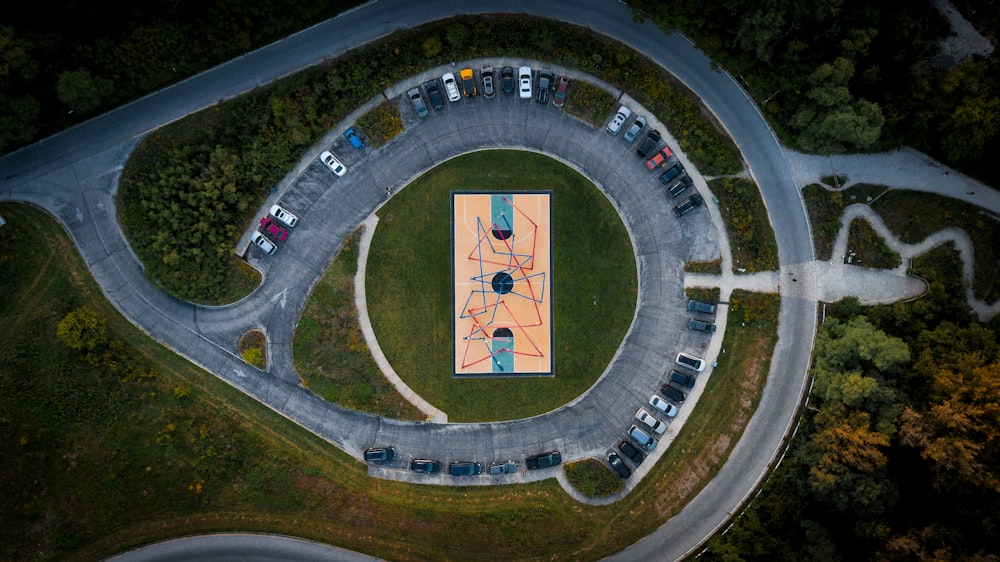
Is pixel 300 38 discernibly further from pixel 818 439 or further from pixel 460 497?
pixel 818 439

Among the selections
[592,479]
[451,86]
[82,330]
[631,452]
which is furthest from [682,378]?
[82,330]

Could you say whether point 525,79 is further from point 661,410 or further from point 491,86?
point 661,410

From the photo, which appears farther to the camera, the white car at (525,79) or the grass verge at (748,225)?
the grass verge at (748,225)

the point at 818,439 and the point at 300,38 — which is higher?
the point at 300,38

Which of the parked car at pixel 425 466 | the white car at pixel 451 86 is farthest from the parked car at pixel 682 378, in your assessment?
the white car at pixel 451 86

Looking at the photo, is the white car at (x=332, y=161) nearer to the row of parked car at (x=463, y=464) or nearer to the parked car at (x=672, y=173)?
the row of parked car at (x=463, y=464)

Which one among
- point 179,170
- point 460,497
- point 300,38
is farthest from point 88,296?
point 460,497
